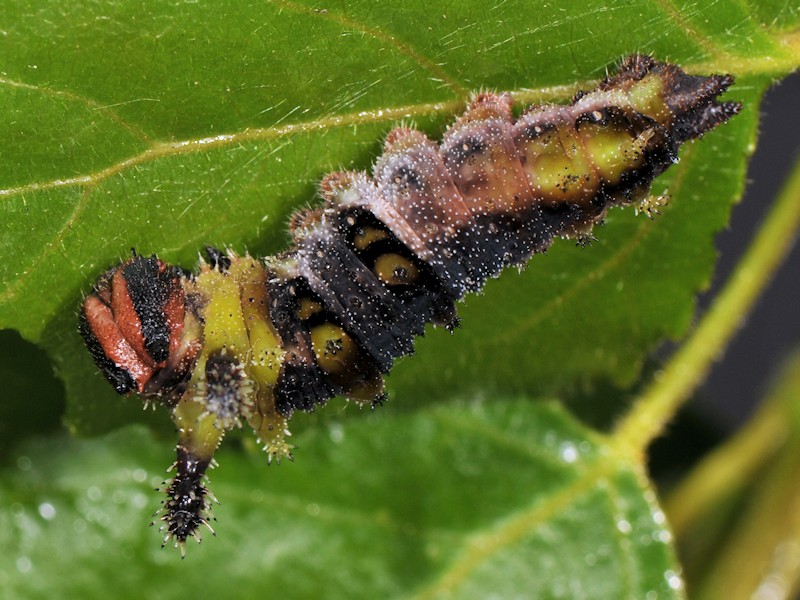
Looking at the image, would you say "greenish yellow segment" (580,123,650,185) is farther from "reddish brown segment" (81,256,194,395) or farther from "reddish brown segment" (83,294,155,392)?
"reddish brown segment" (83,294,155,392)

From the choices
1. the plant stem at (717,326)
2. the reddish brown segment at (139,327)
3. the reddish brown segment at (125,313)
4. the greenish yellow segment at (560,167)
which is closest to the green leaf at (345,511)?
the plant stem at (717,326)

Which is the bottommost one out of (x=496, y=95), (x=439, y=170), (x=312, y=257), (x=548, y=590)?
(x=548, y=590)

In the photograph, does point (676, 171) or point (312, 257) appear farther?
point (676, 171)

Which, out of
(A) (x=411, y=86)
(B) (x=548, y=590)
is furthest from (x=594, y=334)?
(A) (x=411, y=86)

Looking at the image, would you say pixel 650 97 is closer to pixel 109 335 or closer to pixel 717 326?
pixel 717 326

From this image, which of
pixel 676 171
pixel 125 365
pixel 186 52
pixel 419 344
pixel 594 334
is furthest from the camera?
pixel 594 334

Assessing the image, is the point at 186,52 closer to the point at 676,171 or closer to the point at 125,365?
the point at 125,365

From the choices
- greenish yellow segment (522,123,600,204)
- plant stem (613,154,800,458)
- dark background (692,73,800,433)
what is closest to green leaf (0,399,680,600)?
plant stem (613,154,800,458)

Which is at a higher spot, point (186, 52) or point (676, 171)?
point (186, 52)
